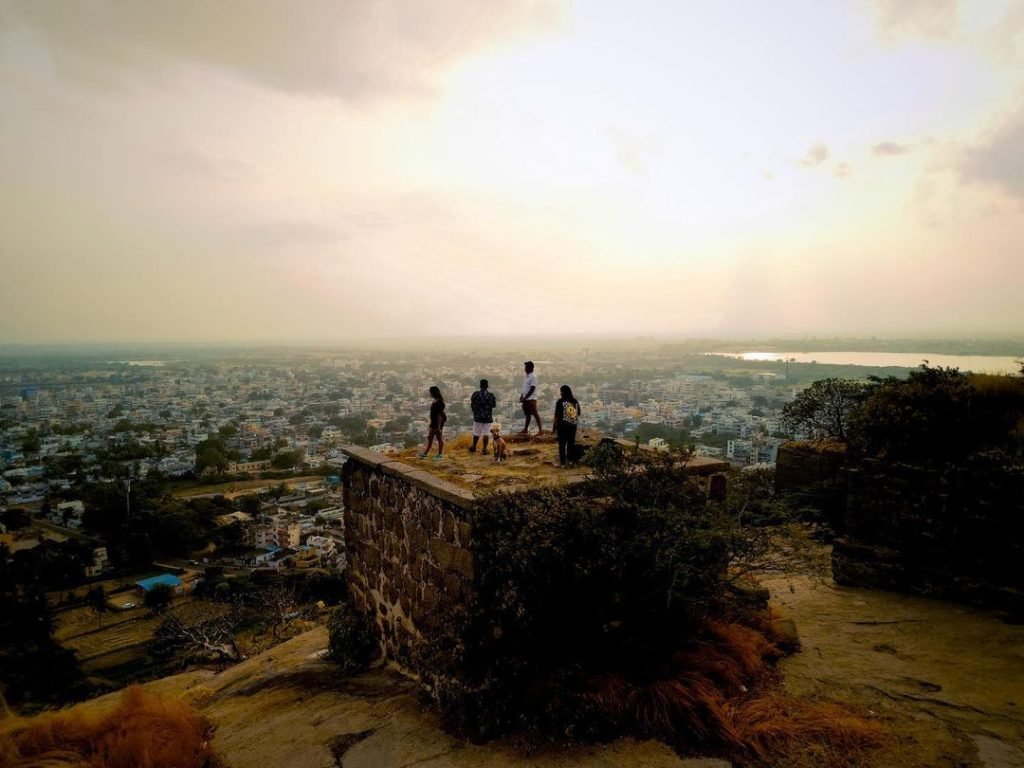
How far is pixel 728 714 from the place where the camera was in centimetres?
371

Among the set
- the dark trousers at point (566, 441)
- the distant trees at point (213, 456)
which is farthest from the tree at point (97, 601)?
the dark trousers at point (566, 441)

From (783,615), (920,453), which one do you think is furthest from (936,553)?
(783,615)

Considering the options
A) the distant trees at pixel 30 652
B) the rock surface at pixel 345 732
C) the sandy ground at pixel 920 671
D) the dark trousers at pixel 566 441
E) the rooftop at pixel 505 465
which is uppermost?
the dark trousers at pixel 566 441

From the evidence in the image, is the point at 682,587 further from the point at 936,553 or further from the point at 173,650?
the point at 173,650

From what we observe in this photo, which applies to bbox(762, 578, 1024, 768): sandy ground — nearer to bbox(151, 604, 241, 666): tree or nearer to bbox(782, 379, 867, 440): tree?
bbox(782, 379, 867, 440): tree

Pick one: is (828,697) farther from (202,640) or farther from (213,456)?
(213,456)

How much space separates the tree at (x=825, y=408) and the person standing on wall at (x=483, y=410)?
663cm

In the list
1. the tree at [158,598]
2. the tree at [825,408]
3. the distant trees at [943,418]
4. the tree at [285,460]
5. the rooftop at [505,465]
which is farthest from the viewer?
the tree at [285,460]

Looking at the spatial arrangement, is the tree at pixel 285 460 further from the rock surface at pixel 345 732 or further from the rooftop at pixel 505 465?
the rooftop at pixel 505 465

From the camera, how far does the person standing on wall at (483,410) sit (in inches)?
271

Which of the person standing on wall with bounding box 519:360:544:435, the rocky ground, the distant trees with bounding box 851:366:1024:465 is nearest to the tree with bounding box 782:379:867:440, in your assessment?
the distant trees with bounding box 851:366:1024:465

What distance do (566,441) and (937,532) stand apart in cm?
389

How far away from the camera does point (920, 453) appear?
5953 millimetres

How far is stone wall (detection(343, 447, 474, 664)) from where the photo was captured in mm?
4656
